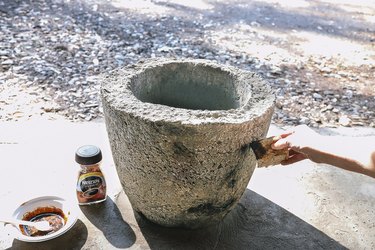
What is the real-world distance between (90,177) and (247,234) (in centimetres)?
82

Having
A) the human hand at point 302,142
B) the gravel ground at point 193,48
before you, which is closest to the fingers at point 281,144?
the human hand at point 302,142

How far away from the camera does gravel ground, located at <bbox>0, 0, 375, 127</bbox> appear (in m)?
3.24

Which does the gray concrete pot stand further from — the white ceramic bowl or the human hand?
the white ceramic bowl

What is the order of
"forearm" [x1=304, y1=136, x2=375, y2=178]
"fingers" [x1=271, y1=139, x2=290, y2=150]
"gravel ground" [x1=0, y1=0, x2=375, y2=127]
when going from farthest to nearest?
"gravel ground" [x1=0, y1=0, x2=375, y2=127], "fingers" [x1=271, y1=139, x2=290, y2=150], "forearm" [x1=304, y1=136, x2=375, y2=178]

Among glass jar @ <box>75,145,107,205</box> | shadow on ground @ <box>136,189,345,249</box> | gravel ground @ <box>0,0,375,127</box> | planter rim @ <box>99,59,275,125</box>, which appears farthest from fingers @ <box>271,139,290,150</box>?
gravel ground @ <box>0,0,375,127</box>

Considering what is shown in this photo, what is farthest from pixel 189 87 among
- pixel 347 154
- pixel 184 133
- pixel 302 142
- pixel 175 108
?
pixel 347 154

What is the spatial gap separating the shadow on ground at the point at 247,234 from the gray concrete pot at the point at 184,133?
60 millimetres

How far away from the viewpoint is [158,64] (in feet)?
6.61

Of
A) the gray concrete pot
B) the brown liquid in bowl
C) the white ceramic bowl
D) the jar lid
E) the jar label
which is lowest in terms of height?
the brown liquid in bowl

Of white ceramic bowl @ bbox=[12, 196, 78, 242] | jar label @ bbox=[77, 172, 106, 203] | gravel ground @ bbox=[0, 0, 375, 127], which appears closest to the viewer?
white ceramic bowl @ bbox=[12, 196, 78, 242]

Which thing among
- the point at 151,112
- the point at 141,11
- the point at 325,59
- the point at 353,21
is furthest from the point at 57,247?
the point at 353,21

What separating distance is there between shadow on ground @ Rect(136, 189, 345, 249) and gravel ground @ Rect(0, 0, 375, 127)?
1126 mm

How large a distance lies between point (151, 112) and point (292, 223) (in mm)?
1014

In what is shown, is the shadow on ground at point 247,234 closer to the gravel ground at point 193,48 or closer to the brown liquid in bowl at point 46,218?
the brown liquid in bowl at point 46,218
